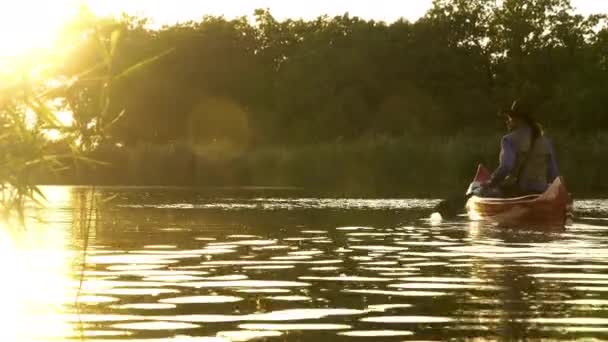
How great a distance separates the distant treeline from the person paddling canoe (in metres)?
48.8

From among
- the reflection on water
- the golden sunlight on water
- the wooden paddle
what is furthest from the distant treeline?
the golden sunlight on water

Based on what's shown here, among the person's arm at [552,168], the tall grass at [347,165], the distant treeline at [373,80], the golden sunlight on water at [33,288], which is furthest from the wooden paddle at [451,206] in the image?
the distant treeline at [373,80]

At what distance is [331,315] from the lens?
11219mm

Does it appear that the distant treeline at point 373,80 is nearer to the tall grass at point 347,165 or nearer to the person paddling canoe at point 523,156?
the tall grass at point 347,165

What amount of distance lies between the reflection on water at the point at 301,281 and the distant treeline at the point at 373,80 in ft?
171

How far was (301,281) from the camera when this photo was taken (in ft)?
46.8

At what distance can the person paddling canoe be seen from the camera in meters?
24.8

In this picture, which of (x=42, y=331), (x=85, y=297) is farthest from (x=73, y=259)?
(x=42, y=331)

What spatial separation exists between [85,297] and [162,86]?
71.0 meters

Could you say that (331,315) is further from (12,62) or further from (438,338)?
(12,62)

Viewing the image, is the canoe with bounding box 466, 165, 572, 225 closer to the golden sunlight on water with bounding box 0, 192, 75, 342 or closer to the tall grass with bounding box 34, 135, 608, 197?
the golden sunlight on water with bounding box 0, 192, 75, 342

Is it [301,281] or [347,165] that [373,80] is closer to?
[347,165]

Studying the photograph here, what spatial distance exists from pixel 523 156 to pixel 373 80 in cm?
5689

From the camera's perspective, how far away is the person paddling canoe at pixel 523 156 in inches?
976
